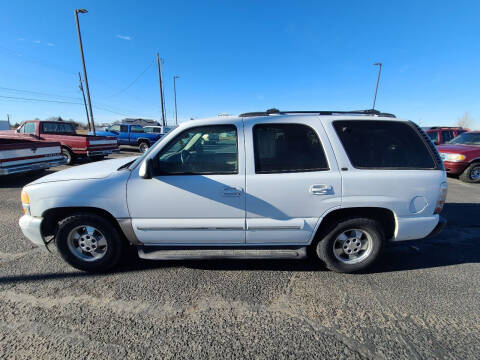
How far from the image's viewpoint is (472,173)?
23.9 ft

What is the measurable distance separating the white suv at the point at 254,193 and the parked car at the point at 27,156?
505 centimetres

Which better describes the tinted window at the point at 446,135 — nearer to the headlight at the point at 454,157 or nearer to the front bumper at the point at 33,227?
the headlight at the point at 454,157

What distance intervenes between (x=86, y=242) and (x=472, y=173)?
10.5m

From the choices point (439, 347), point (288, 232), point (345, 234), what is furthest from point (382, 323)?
point (288, 232)

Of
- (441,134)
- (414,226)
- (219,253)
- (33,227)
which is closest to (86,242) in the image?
(33,227)

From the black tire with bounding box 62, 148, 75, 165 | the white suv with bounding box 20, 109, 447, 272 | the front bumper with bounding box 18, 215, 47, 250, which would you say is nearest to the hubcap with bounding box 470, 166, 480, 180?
the white suv with bounding box 20, 109, 447, 272

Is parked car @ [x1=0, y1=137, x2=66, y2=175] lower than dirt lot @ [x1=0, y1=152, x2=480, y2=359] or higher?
higher

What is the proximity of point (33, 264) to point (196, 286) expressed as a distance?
2069 mm

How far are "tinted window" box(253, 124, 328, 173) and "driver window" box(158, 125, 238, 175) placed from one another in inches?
10.9

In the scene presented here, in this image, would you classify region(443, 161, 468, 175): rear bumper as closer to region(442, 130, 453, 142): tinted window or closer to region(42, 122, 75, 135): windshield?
region(442, 130, 453, 142): tinted window

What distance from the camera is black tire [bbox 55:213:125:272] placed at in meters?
2.46

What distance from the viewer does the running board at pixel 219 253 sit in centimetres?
246

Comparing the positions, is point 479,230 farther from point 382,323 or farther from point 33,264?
point 33,264

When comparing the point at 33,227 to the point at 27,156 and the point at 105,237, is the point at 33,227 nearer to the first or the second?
the point at 105,237
